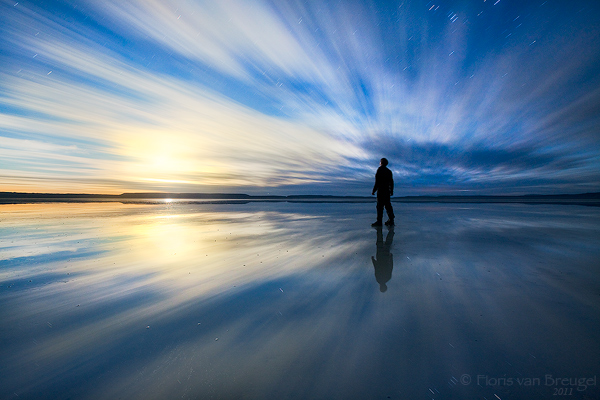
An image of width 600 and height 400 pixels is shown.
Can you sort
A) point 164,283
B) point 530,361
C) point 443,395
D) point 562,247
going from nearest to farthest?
1. point 443,395
2. point 530,361
3. point 164,283
4. point 562,247

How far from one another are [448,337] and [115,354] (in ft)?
8.27

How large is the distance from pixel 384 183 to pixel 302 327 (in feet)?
23.6

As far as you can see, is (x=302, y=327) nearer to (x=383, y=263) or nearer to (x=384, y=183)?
(x=383, y=263)

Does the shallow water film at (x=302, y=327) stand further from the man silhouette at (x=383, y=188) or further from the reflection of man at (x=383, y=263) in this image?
the man silhouette at (x=383, y=188)

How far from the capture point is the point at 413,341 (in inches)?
76.5

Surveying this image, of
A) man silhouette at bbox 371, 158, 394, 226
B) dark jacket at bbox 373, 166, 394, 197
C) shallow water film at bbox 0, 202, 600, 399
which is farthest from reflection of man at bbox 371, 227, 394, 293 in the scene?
dark jacket at bbox 373, 166, 394, 197

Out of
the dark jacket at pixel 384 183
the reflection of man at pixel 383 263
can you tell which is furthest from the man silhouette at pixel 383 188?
the reflection of man at pixel 383 263

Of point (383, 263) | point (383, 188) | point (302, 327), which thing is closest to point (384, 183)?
point (383, 188)

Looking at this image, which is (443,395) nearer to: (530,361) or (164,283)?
(530,361)

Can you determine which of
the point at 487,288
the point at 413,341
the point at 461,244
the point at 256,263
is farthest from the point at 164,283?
the point at 461,244

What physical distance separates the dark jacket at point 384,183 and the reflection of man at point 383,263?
113 inches

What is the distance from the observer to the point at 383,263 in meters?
4.05

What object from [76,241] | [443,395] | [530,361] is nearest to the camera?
[443,395]

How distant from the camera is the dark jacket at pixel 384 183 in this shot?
8492 millimetres
